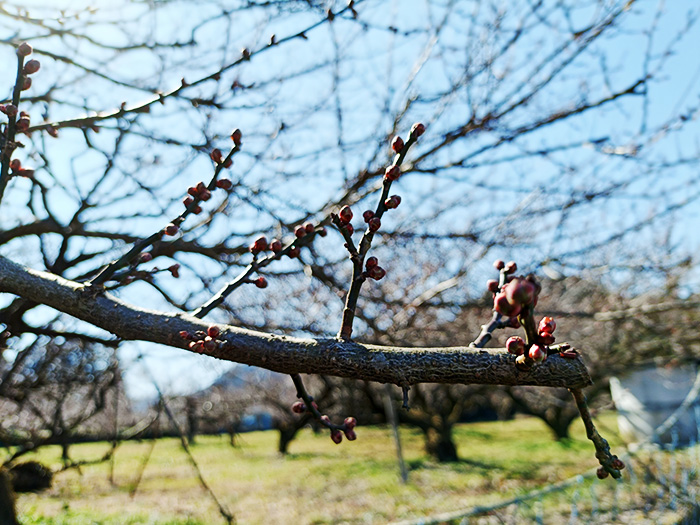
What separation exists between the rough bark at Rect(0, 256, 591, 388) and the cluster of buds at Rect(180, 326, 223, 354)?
17mm

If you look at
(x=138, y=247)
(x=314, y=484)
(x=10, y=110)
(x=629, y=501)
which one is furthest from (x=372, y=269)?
(x=314, y=484)

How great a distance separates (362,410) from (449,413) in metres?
6.64

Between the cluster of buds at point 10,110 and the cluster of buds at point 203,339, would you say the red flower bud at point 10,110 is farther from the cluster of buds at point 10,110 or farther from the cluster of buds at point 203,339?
the cluster of buds at point 203,339

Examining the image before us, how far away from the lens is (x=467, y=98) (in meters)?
3.65

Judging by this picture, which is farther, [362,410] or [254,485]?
[362,410]

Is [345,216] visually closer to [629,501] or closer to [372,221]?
[372,221]

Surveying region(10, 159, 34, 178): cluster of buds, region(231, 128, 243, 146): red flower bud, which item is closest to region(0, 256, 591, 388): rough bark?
region(10, 159, 34, 178): cluster of buds

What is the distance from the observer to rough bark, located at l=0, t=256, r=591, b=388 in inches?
49.3

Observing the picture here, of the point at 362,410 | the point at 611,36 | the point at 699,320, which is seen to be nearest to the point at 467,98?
the point at 611,36

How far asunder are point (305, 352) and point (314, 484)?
40.0ft

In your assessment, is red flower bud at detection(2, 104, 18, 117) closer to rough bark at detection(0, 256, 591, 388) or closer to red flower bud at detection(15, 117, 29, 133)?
red flower bud at detection(15, 117, 29, 133)

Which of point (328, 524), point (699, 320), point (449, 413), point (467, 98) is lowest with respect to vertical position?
point (328, 524)

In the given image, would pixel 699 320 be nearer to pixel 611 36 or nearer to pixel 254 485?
pixel 611 36

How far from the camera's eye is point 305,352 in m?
1.38
